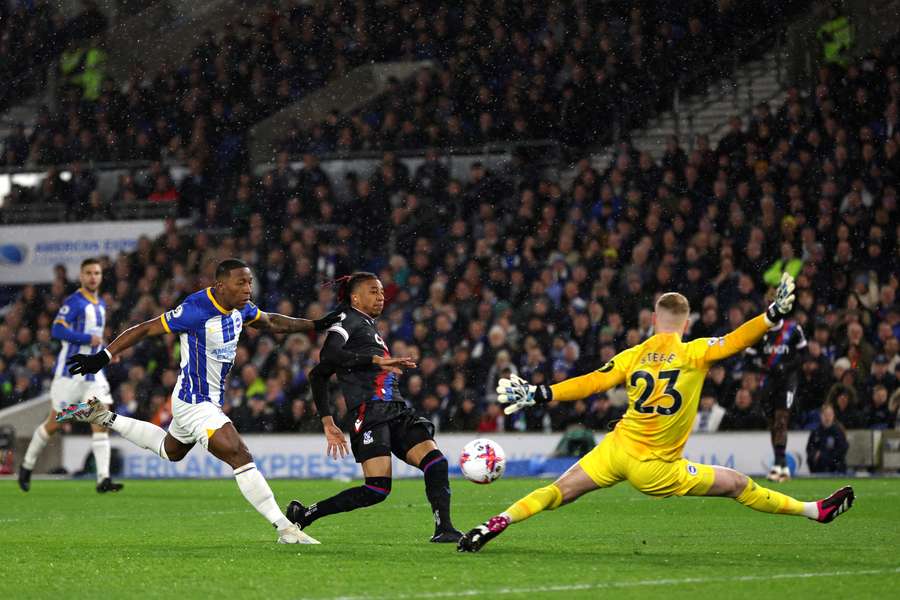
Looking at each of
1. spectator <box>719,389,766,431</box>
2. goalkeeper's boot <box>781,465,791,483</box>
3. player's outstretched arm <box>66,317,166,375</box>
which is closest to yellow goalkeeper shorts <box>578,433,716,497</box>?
player's outstretched arm <box>66,317,166,375</box>

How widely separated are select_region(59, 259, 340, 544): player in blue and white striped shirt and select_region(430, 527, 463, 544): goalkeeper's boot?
0.78 metres

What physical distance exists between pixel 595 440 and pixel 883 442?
11.6 feet

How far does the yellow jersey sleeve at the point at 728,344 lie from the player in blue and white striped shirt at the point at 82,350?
27.5 feet

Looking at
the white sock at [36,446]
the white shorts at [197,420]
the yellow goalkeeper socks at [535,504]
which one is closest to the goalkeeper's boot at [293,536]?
the white shorts at [197,420]

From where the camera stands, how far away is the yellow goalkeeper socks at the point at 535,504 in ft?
27.3

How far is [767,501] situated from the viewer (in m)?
8.55

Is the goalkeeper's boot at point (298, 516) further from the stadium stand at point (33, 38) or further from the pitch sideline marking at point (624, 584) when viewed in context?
the stadium stand at point (33, 38)

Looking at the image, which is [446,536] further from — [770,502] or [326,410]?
[770,502]

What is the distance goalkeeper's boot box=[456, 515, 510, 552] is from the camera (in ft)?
27.1

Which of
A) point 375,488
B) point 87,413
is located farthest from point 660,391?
point 87,413

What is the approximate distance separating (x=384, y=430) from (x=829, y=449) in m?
9.86

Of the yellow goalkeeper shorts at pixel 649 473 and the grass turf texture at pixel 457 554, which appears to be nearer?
the grass turf texture at pixel 457 554

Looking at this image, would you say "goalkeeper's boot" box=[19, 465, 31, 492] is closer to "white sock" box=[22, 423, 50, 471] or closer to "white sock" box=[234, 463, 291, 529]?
"white sock" box=[22, 423, 50, 471]

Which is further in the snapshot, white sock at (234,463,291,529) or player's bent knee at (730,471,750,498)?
white sock at (234,463,291,529)
